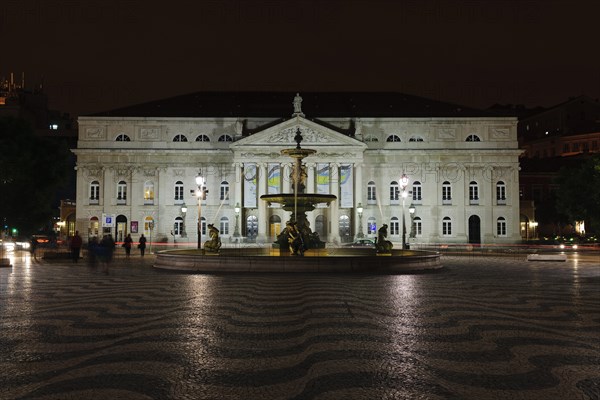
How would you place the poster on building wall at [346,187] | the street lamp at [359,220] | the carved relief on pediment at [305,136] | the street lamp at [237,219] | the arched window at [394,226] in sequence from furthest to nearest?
the arched window at [394,226] → the poster on building wall at [346,187] → the carved relief on pediment at [305,136] → the street lamp at [237,219] → the street lamp at [359,220]

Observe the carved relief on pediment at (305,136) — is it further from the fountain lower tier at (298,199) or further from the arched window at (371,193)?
the fountain lower tier at (298,199)

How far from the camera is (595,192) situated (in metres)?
A: 54.2

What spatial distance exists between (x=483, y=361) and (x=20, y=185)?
41303mm

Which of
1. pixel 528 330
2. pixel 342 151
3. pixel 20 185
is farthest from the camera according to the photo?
pixel 342 151

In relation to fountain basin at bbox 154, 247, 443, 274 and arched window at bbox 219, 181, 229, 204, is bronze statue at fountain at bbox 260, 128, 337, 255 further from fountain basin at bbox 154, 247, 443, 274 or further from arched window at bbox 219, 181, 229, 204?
arched window at bbox 219, 181, 229, 204

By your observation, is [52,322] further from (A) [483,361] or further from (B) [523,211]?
(B) [523,211]

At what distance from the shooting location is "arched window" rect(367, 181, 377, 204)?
68.5 metres

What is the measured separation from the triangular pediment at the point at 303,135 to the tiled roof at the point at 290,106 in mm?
4167

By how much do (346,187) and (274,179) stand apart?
25.3ft

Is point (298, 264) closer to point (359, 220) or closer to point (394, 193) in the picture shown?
point (359, 220)

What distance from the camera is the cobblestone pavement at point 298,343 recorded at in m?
6.92

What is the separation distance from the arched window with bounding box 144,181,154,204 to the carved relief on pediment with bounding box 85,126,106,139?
713 centimetres

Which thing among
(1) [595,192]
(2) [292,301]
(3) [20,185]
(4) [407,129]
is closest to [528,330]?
(2) [292,301]

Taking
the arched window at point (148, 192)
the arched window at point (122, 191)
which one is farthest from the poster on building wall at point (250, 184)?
the arched window at point (122, 191)
